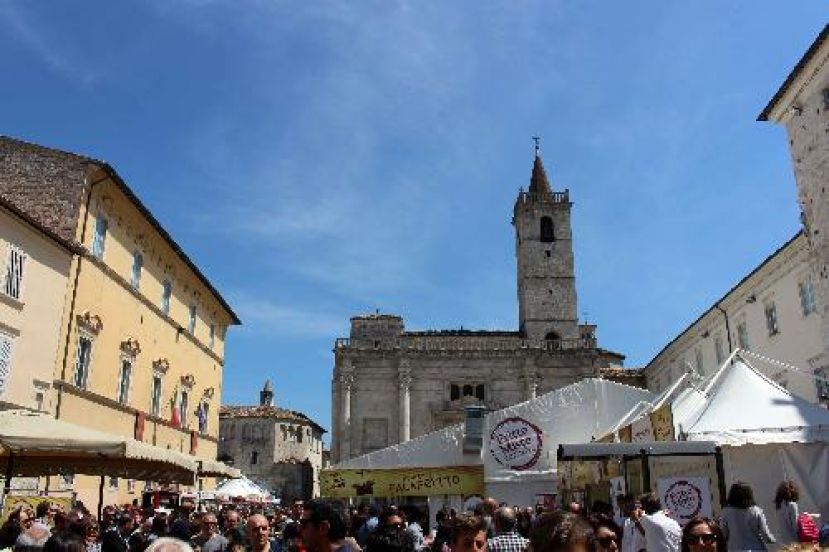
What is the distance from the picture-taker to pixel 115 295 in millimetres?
22500

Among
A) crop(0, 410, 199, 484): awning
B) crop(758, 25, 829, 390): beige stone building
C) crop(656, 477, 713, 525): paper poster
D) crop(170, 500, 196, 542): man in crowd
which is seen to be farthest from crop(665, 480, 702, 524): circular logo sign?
crop(758, 25, 829, 390): beige stone building

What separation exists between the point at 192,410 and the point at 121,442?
859 inches

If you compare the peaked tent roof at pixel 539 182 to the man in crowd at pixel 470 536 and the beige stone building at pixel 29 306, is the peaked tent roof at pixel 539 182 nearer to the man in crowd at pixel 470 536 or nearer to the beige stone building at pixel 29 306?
the beige stone building at pixel 29 306

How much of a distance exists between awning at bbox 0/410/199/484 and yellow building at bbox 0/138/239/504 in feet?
24.0

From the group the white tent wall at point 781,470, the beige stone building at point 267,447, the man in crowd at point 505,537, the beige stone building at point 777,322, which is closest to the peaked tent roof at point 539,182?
the beige stone building at point 777,322

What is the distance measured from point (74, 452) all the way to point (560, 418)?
9.40 metres

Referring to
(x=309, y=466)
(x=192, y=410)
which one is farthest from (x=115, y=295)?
(x=309, y=466)

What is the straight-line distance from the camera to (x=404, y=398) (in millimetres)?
52844

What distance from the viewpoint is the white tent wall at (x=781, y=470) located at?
1055 centimetres

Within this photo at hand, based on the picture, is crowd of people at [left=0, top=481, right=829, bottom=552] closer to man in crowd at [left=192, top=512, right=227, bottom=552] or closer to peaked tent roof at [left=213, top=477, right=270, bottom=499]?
man in crowd at [left=192, top=512, right=227, bottom=552]

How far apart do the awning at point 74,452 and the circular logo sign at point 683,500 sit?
763 centimetres

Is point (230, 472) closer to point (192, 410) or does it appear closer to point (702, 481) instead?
point (702, 481)

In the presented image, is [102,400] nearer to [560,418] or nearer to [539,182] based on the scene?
[560,418]

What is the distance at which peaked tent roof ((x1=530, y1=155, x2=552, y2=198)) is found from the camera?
6253 centimetres
